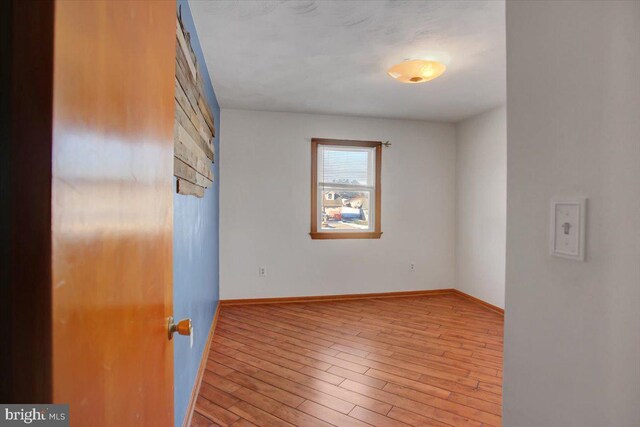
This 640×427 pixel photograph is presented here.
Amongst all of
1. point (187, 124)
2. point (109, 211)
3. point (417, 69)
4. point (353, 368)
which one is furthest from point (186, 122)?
point (353, 368)

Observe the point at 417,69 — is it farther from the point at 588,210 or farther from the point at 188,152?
the point at 588,210

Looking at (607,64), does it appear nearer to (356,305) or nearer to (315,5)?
(315,5)

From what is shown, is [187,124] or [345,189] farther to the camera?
[345,189]

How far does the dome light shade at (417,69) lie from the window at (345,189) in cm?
167

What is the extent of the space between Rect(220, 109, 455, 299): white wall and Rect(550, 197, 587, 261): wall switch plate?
11.5 feet

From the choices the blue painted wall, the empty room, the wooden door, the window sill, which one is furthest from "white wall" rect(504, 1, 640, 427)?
the window sill

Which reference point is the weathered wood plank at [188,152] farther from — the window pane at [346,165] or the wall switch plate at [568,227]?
the window pane at [346,165]

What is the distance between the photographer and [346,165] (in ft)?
14.2

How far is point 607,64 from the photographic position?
0.61 m

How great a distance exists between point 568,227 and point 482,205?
12.2 ft

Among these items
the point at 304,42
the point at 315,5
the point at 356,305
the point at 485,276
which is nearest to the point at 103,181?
the point at 315,5

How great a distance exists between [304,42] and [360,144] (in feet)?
6.91

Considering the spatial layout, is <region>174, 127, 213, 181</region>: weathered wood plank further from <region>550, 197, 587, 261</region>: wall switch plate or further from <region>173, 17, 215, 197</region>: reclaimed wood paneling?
<region>550, 197, 587, 261</region>: wall switch plate

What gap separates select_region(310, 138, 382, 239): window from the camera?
13.8 feet
